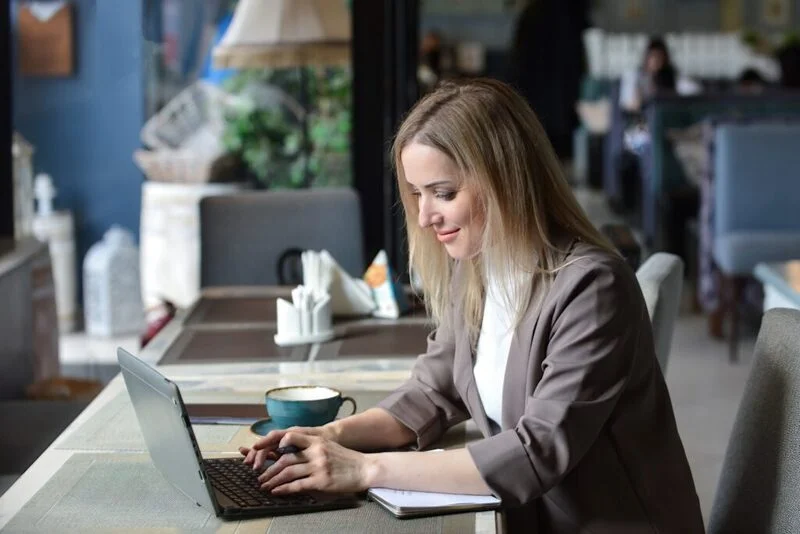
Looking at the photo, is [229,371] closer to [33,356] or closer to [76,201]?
[33,356]

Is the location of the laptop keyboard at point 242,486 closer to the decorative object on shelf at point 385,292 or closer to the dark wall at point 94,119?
the decorative object on shelf at point 385,292

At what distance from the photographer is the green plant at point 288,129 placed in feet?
15.0

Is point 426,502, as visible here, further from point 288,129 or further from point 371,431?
point 288,129

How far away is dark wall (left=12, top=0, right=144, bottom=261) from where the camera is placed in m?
4.16

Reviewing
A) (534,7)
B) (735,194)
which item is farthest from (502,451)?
(534,7)

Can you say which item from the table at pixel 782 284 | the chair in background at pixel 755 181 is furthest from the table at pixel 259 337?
the chair in background at pixel 755 181

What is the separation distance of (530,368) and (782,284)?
1686mm

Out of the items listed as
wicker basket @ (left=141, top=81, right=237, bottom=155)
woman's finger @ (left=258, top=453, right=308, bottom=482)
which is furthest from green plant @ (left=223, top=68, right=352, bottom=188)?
Answer: woman's finger @ (left=258, top=453, right=308, bottom=482)

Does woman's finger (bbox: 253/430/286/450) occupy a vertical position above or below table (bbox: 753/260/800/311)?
above

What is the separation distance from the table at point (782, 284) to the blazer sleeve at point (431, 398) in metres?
1.29

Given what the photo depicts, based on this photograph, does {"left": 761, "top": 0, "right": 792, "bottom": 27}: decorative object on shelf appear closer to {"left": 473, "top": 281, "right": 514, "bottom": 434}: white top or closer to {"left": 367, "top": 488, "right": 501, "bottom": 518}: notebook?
{"left": 473, "top": 281, "right": 514, "bottom": 434}: white top

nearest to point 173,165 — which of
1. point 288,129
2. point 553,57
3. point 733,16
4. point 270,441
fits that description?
point 288,129

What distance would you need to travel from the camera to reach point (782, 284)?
3.06m

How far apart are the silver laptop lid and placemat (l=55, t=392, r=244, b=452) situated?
15cm
